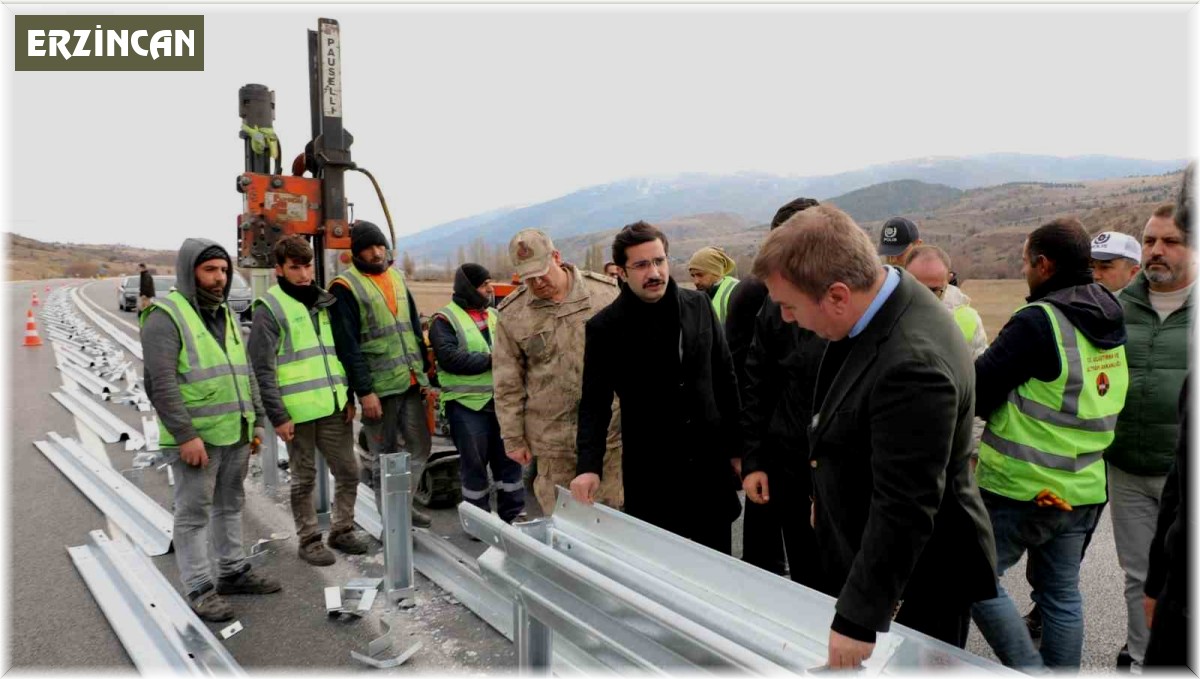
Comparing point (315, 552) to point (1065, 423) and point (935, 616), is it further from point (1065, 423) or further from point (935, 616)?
point (1065, 423)

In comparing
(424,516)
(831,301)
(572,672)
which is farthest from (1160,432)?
(424,516)

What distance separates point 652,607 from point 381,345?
10.6 feet

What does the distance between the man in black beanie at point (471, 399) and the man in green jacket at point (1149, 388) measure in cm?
308

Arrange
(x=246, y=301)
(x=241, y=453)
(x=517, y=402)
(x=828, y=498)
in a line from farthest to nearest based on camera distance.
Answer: (x=246, y=301), (x=241, y=453), (x=517, y=402), (x=828, y=498)

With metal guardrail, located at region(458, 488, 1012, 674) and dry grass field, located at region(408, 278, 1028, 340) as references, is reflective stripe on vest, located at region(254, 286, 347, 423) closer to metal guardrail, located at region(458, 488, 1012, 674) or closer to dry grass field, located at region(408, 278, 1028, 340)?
metal guardrail, located at region(458, 488, 1012, 674)

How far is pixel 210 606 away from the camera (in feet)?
12.1

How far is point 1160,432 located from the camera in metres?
2.87

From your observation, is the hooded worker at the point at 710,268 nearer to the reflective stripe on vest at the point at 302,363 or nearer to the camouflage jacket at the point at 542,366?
the camouflage jacket at the point at 542,366

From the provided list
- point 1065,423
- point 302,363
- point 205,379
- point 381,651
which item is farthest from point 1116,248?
point 205,379

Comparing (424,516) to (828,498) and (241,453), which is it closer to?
(241,453)

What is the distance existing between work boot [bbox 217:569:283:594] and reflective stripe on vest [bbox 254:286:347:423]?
2.86 ft

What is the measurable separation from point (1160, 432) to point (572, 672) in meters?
2.41

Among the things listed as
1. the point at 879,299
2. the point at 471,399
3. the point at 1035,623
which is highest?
the point at 879,299

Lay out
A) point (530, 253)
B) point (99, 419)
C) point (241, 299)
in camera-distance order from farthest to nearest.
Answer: point (241, 299)
point (99, 419)
point (530, 253)
